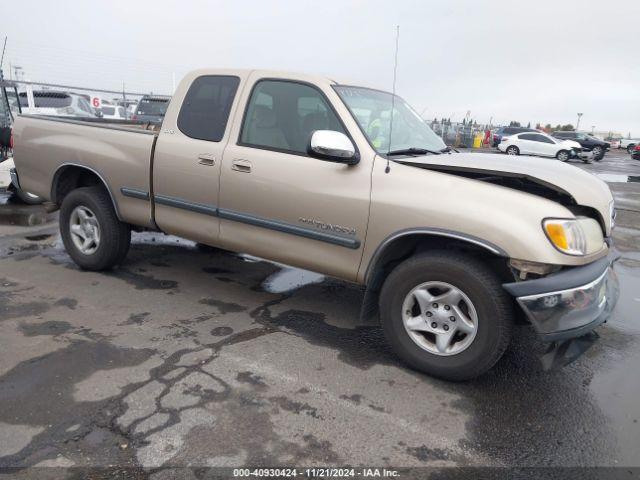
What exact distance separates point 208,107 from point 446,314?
2.57m

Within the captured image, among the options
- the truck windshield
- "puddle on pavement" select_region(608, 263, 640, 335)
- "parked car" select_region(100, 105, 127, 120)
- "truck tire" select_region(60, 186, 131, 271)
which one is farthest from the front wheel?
"truck tire" select_region(60, 186, 131, 271)

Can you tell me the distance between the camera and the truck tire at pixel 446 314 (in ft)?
9.93

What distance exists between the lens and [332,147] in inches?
130

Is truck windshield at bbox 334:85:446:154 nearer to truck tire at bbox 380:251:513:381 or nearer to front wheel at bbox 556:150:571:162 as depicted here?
truck tire at bbox 380:251:513:381

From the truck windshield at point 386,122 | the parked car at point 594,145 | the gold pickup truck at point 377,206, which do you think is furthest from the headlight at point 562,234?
the parked car at point 594,145

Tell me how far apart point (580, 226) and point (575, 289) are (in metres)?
0.40

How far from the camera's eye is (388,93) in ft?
14.7

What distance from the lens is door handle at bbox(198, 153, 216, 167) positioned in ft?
13.3

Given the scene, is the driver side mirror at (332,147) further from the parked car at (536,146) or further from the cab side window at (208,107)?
the parked car at (536,146)

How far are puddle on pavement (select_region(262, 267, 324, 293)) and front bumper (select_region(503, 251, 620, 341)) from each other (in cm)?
244

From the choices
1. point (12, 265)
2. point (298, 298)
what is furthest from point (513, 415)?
point (12, 265)

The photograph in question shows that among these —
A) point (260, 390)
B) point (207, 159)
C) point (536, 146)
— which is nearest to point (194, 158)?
point (207, 159)

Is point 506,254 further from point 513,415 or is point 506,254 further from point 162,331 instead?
point 162,331

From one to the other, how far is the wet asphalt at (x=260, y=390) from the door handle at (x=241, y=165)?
3.89 feet
